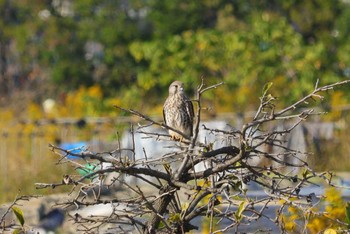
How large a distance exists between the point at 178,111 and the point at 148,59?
1529 cm

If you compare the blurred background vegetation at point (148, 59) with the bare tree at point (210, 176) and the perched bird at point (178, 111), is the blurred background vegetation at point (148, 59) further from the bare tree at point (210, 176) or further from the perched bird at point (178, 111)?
the bare tree at point (210, 176)

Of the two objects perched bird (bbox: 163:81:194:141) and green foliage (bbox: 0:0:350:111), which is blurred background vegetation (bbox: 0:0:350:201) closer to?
green foliage (bbox: 0:0:350:111)

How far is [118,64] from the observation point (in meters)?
28.0

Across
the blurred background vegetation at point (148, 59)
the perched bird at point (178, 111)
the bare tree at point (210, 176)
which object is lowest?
the bare tree at point (210, 176)

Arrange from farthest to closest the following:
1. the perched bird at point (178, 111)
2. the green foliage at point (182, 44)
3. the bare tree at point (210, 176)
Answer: the green foliage at point (182, 44)
the perched bird at point (178, 111)
the bare tree at point (210, 176)

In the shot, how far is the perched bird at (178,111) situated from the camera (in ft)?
31.6

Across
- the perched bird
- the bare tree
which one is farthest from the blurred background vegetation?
the bare tree

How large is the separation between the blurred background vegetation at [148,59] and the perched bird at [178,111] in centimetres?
454

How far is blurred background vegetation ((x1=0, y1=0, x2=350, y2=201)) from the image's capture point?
19469mm

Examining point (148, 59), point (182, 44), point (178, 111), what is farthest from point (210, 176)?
point (148, 59)

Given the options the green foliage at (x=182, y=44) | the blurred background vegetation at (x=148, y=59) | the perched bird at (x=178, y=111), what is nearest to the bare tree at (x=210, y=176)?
the perched bird at (x=178, y=111)

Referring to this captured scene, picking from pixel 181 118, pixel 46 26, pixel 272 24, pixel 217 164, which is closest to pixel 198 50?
pixel 272 24

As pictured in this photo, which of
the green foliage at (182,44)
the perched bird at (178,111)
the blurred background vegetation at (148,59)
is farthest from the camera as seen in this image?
the green foliage at (182,44)

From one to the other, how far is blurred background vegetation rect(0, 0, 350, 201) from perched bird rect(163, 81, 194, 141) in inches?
179
